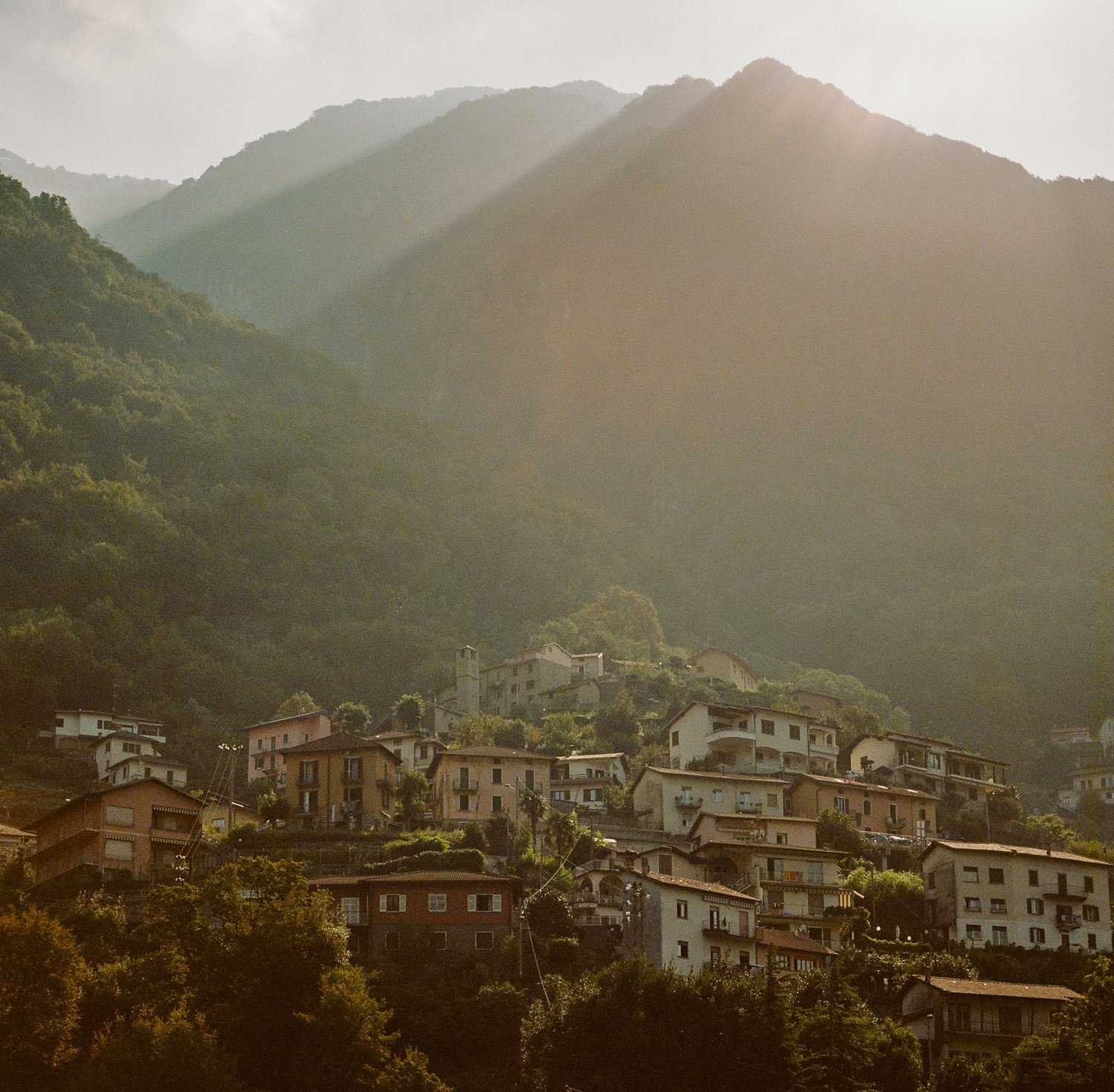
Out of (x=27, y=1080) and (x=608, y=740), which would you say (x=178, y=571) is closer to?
(x=608, y=740)

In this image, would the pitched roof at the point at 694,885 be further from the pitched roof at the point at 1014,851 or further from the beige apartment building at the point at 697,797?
the beige apartment building at the point at 697,797

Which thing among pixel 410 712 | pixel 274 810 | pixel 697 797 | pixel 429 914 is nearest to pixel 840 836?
pixel 697 797

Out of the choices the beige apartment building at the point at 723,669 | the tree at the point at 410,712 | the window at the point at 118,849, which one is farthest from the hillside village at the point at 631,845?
the beige apartment building at the point at 723,669

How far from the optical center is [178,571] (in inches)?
4914

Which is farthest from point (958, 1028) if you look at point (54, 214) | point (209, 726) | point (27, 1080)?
point (54, 214)

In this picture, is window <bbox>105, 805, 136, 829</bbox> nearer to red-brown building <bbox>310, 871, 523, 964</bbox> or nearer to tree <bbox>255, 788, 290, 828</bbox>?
tree <bbox>255, 788, 290, 828</bbox>

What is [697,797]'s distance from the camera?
72500mm

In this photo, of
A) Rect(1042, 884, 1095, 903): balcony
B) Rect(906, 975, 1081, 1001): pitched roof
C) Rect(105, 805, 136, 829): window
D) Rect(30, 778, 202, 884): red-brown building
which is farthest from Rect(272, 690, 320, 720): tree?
Rect(906, 975, 1081, 1001): pitched roof

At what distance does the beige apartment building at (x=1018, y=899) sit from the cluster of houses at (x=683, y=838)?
0.30ft

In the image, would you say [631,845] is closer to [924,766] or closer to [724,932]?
[724,932]

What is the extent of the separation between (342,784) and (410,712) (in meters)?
24.8

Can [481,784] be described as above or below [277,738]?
below

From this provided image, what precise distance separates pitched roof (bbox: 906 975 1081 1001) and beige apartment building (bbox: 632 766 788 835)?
18766mm

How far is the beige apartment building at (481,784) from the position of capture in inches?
2783
